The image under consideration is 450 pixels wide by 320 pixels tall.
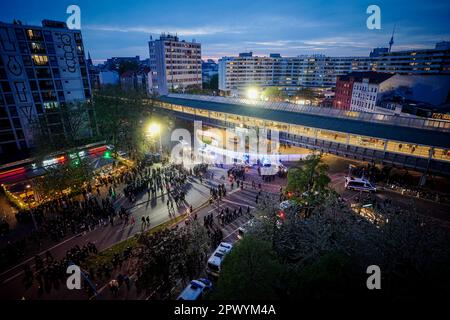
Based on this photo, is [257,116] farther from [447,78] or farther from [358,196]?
[447,78]

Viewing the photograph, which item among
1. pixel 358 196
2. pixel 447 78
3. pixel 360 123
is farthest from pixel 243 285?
pixel 447 78

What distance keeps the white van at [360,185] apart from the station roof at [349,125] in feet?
16.3

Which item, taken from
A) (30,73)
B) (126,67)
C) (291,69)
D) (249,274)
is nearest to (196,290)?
(249,274)

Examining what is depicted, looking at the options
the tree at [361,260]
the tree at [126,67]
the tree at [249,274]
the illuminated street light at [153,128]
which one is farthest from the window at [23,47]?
the tree at [126,67]

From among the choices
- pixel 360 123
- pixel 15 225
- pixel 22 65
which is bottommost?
pixel 15 225

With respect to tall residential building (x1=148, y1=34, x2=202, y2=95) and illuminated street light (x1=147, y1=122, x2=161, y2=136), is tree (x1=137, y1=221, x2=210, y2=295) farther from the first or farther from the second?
tall residential building (x1=148, y1=34, x2=202, y2=95)

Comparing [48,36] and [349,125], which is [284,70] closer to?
[349,125]

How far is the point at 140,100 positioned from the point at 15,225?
22849mm

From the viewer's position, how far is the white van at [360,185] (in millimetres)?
24359

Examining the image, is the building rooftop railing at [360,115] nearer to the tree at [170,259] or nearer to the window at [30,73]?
the tree at [170,259]

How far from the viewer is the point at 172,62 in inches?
3135

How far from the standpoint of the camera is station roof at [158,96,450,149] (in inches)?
902

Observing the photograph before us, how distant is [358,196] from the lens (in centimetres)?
2370

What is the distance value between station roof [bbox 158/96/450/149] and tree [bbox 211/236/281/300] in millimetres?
21713
